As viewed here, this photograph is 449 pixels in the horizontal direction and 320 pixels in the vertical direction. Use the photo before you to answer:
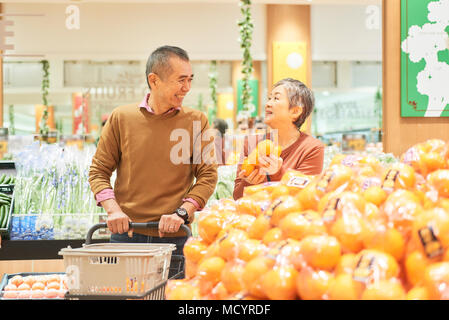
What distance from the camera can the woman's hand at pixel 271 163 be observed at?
2.08 metres

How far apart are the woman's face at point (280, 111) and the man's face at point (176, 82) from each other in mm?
392

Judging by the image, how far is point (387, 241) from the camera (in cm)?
102

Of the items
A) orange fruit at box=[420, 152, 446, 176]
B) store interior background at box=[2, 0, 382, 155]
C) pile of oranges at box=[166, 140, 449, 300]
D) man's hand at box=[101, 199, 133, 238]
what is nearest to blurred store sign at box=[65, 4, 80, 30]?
store interior background at box=[2, 0, 382, 155]

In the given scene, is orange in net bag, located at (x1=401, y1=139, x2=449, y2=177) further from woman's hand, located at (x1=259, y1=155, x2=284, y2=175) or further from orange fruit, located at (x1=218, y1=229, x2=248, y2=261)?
woman's hand, located at (x1=259, y1=155, x2=284, y2=175)

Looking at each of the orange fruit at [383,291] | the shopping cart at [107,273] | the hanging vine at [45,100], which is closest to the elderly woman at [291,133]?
the shopping cart at [107,273]

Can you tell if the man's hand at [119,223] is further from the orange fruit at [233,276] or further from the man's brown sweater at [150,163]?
the orange fruit at [233,276]

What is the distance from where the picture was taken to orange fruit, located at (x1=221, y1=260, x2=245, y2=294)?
1.12 metres

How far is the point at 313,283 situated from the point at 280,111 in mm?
1551

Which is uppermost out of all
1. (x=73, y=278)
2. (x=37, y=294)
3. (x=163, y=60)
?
(x=163, y=60)

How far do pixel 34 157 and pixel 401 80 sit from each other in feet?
9.20

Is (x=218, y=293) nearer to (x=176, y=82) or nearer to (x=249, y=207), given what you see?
(x=249, y=207)

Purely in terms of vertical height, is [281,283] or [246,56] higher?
[246,56]

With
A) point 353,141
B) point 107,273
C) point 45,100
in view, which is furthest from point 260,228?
point 45,100
